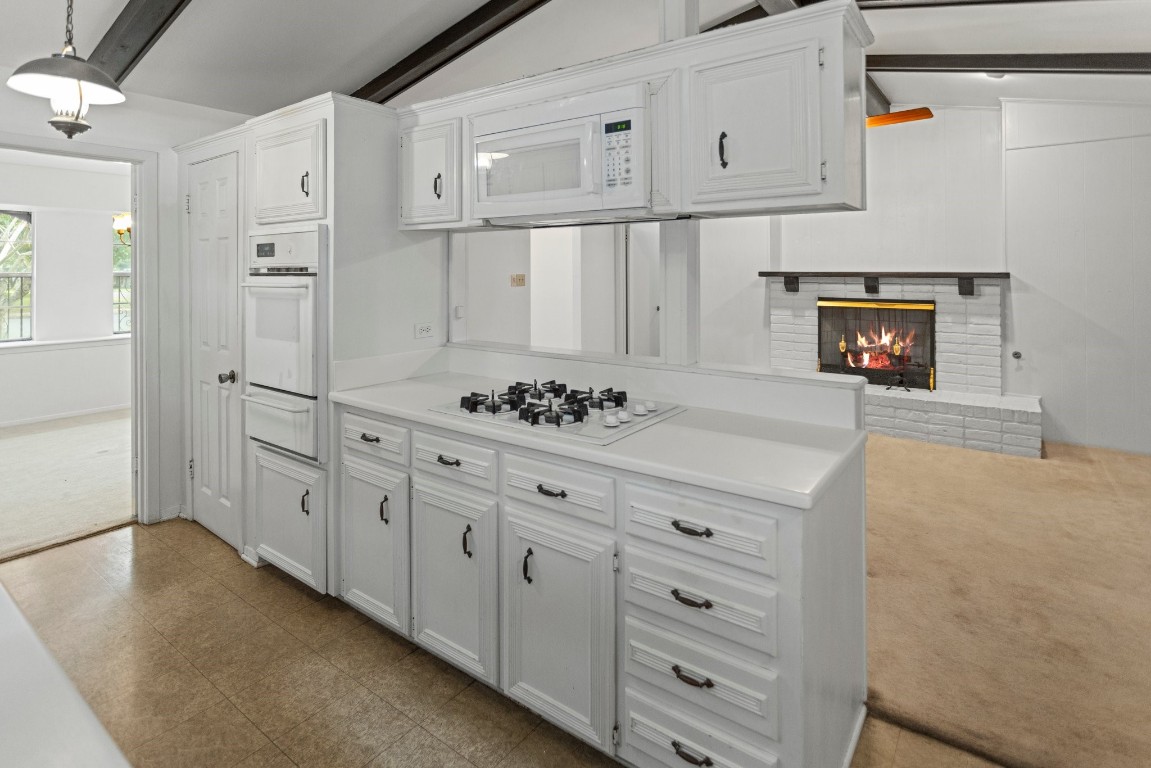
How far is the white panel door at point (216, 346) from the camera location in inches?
126

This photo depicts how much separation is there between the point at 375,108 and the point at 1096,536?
14.0ft

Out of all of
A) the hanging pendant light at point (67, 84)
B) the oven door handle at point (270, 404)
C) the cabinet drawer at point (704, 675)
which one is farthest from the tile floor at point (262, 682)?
the hanging pendant light at point (67, 84)

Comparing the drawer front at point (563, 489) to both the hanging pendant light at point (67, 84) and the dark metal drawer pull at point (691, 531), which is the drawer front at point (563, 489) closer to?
the dark metal drawer pull at point (691, 531)

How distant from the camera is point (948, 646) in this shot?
7.83ft

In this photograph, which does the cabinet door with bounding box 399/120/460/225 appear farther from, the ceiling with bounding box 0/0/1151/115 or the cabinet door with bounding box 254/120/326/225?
the ceiling with bounding box 0/0/1151/115

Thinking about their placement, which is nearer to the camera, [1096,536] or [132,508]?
[1096,536]

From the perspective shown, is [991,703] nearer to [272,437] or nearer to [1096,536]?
[1096,536]

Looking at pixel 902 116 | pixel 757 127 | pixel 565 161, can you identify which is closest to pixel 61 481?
pixel 565 161

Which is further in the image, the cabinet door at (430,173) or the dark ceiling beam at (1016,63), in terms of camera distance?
the dark ceiling beam at (1016,63)

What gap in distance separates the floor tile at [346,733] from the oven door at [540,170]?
179cm

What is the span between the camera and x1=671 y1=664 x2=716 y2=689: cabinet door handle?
156cm

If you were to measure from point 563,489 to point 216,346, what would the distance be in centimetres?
248

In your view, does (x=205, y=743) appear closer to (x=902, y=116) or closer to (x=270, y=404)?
(x=270, y=404)

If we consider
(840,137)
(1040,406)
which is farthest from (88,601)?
(1040,406)
